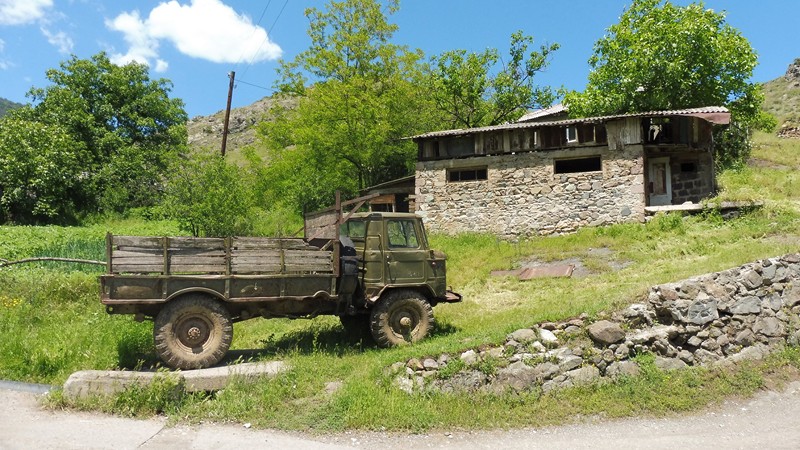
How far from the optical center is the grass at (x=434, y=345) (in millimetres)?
7004

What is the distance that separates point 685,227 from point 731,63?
12.0 meters

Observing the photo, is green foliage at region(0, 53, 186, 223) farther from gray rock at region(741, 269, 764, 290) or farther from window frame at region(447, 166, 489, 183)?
gray rock at region(741, 269, 764, 290)

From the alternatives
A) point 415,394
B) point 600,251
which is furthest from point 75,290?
point 600,251

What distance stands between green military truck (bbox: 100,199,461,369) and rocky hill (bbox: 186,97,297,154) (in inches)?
2575

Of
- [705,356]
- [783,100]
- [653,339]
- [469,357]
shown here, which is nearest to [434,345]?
[469,357]

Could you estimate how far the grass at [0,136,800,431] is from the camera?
7.00 meters

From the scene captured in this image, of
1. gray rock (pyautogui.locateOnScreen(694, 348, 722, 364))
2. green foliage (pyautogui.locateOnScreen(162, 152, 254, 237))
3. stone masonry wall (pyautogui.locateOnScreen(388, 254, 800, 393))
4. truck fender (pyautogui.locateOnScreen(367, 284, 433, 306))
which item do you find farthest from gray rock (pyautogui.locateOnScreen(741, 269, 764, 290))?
green foliage (pyautogui.locateOnScreen(162, 152, 254, 237))

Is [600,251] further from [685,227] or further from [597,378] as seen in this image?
[597,378]

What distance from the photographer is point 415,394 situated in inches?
292

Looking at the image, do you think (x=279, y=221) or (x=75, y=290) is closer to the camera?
(x=75, y=290)

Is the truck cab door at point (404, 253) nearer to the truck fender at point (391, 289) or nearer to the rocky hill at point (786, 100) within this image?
the truck fender at point (391, 289)

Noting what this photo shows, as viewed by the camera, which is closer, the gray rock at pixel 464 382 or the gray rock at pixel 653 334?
the gray rock at pixel 464 382

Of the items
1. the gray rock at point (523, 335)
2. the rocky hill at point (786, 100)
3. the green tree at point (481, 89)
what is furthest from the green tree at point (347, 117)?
the rocky hill at point (786, 100)

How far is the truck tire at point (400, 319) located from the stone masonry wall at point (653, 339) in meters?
1.29
